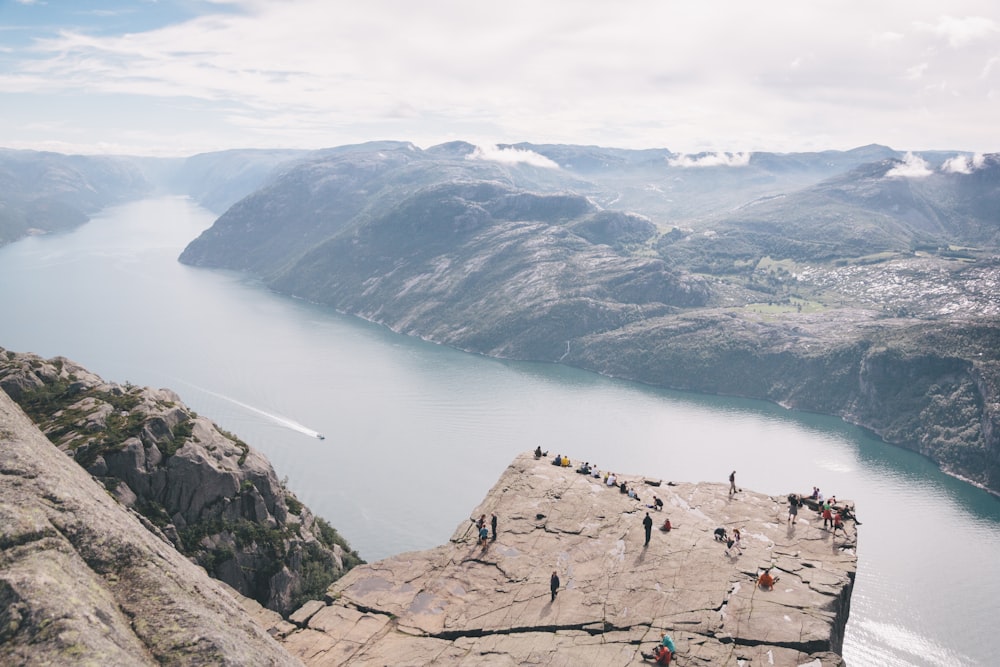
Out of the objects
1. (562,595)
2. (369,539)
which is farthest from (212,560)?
(369,539)

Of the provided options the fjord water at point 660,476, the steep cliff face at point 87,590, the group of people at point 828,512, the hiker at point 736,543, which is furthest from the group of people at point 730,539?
the fjord water at point 660,476

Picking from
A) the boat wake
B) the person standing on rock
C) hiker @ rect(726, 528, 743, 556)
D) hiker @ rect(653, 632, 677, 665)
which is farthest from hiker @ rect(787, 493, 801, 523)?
the boat wake

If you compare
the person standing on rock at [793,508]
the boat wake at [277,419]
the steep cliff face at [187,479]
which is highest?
the person standing on rock at [793,508]

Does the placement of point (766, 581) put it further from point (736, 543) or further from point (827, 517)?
point (827, 517)

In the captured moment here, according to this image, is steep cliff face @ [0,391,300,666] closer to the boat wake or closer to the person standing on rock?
the person standing on rock

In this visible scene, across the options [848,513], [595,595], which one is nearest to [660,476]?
[848,513]

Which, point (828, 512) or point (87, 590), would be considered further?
point (828, 512)

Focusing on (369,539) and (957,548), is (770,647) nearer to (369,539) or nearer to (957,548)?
(369,539)

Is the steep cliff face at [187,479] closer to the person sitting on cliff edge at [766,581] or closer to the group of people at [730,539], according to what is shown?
the group of people at [730,539]
